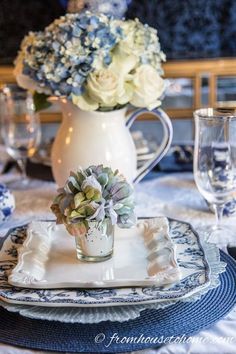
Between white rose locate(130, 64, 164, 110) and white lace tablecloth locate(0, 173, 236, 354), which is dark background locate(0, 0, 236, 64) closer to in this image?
white lace tablecloth locate(0, 173, 236, 354)

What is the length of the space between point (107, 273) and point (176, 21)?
95.6 inches

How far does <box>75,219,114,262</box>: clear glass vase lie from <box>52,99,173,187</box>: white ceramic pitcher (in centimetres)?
37

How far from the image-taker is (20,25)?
311 centimetres

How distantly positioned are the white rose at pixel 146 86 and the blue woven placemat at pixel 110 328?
1.68ft

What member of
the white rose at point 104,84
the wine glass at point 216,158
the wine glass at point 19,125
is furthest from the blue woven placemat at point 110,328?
the wine glass at point 19,125

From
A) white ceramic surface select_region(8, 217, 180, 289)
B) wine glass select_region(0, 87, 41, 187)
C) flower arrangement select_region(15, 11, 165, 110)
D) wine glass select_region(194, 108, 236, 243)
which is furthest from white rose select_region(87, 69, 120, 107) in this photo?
wine glass select_region(0, 87, 41, 187)

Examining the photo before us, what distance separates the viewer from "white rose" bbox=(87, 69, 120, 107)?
1138mm

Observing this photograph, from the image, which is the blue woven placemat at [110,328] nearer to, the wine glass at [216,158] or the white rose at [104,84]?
the wine glass at [216,158]

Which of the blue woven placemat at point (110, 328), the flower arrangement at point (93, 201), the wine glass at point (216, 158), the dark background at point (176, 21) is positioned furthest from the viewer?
the dark background at point (176, 21)

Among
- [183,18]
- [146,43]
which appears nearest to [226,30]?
[183,18]

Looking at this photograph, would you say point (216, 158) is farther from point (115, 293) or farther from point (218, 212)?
point (115, 293)

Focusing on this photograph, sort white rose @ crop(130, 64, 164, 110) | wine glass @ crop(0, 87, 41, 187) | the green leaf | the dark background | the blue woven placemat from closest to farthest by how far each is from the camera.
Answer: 1. the blue woven placemat
2. white rose @ crop(130, 64, 164, 110)
3. the green leaf
4. wine glass @ crop(0, 87, 41, 187)
5. the dark background

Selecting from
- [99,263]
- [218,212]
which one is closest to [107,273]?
[99,263]

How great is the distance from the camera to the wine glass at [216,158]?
108 centimetres
